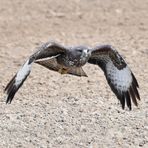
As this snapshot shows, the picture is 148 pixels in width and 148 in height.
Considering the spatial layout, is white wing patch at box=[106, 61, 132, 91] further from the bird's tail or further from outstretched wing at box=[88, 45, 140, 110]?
the bird's tail

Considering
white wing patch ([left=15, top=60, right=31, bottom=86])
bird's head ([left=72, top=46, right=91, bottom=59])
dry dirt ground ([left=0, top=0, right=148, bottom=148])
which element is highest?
white wing patch ([left=15, top=60, right=31, bottom=86])

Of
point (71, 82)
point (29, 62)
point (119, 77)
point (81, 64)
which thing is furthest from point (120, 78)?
point (29, 62)

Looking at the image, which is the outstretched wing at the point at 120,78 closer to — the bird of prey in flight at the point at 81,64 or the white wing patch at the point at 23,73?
the bird of prey in flight at the point at 81,64

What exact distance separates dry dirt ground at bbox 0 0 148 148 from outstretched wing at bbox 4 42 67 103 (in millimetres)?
539

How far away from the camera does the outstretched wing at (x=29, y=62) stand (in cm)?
739

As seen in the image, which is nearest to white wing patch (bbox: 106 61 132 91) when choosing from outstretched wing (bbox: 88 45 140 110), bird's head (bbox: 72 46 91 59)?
outstretched wing (bbox: 88 45 140 110)

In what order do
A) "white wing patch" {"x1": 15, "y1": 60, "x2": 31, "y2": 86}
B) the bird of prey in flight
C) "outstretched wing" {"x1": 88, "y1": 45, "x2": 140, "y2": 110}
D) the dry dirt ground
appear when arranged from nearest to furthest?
1. "white wing patch" {"x1": 15, "y1": 60, "x2": 31, "y2": 86}
2. the bird of prey in flight
3. the dry dirt ground
4. "outstretched wing" {"x1": 88, "y1": 45, "x2": 140, "y2": 110}

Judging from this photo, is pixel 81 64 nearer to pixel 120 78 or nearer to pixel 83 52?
pixel 83 52

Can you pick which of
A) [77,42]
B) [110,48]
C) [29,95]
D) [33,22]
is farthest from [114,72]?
[33,22]

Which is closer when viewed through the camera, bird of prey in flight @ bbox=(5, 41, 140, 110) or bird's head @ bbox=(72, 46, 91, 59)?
bird of prey in flight @ bbox=(5, 41, 140, 110)

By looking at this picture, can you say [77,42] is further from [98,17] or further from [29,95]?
[29,95]

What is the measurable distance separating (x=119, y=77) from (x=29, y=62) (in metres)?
1.48

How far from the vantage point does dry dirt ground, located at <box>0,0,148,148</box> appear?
25.9 ft

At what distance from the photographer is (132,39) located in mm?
11547
